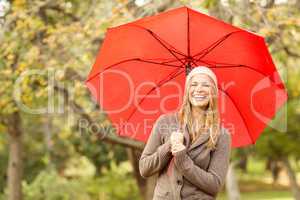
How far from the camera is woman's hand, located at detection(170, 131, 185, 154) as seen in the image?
3684mm

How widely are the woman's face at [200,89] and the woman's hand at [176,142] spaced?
265 mm

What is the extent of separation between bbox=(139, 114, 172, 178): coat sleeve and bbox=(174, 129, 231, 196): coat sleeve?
3.7 inches

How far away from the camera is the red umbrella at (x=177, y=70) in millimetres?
4535

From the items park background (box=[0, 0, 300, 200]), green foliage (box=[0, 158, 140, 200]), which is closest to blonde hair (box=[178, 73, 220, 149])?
park background (box=[0, 0, 300, 200])

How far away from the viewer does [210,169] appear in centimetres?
377

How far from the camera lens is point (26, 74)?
9.01 m

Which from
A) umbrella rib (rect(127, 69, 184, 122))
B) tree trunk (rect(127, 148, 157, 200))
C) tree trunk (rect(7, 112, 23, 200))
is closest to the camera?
umbrella rib (rect(127, 69, 184, 122))

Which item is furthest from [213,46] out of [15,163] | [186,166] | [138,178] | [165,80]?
[138,178]

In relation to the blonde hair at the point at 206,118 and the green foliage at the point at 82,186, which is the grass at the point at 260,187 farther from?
the blonde hair at the point at 206,118

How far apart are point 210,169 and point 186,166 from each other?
0.19m

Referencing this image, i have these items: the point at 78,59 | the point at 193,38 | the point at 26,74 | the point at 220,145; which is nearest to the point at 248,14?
the point at 78,59

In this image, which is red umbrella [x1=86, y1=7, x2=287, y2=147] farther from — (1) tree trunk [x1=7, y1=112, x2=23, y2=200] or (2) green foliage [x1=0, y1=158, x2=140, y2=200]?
(2) green foliage [x1=0, y1=158, x2=140, y2=200]

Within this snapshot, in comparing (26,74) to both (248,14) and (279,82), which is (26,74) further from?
(279,82)

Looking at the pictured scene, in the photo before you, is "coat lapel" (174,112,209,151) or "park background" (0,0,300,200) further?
"park background" (0,0,300,200)
